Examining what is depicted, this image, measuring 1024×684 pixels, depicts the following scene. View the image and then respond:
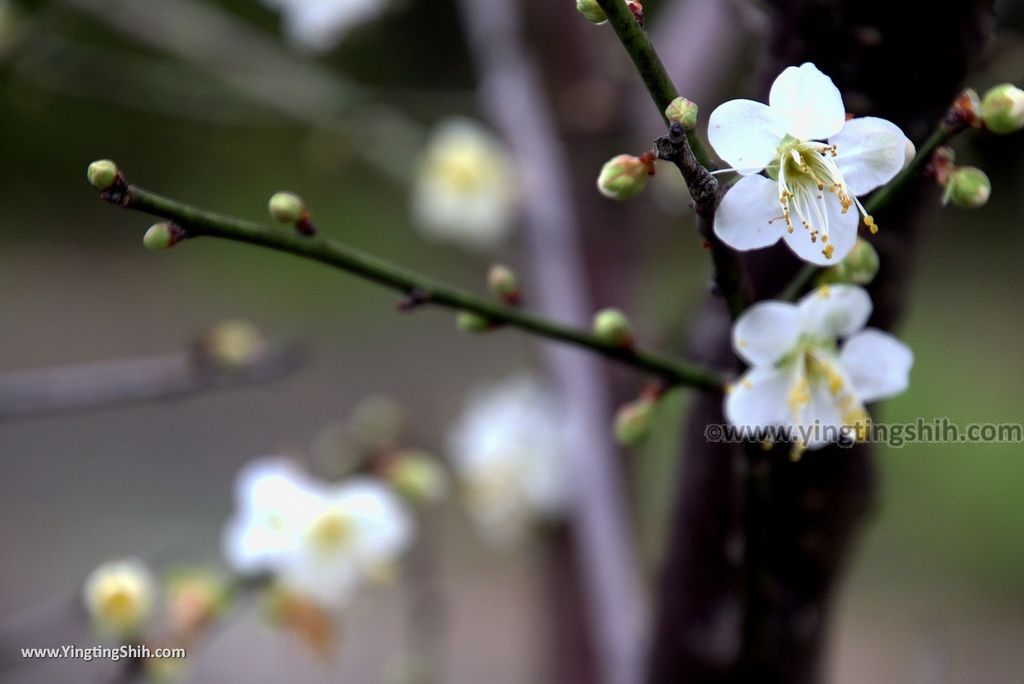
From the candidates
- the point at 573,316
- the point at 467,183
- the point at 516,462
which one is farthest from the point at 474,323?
the point at 467,183

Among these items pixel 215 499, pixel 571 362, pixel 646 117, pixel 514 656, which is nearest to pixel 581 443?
pixel 571 362

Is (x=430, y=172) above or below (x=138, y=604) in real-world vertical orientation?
above

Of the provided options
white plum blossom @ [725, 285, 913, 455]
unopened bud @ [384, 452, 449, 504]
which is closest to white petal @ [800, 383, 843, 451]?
white plum blossom @ [725, 285, 913, 455]

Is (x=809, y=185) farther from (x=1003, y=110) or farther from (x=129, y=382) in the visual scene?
(x=129, y=382)

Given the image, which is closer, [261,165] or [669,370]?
[669,370]

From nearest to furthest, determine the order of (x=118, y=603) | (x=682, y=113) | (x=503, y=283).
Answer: (x=682, y=113) < (x=503, y=283) < (x=118, y=603)

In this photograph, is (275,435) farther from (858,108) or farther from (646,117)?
(858,108)
